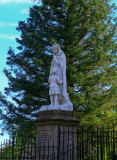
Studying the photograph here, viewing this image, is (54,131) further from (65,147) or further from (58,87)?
(58,87)

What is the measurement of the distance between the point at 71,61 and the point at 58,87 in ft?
22.6

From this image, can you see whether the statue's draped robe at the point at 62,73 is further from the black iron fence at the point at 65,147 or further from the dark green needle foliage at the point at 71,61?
the dark green needle foliage at the point at 71,61

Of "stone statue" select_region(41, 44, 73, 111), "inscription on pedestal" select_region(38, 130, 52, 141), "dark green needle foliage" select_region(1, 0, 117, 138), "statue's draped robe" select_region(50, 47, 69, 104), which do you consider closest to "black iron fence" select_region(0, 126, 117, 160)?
"inscription on pedestal" select_region(38, 130, 52, 141)

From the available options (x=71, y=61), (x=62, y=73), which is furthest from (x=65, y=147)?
(x=71, y=61)

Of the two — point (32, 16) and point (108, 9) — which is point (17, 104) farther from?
point (108, 9)

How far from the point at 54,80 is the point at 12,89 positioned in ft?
28.0

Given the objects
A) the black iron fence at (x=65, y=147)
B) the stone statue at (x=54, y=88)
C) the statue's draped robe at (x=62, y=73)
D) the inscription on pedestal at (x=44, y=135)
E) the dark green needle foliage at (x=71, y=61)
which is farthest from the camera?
the dark green needle foliage at (x=71, y=61)

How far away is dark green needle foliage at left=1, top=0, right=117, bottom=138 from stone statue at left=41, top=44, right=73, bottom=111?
16.3ft

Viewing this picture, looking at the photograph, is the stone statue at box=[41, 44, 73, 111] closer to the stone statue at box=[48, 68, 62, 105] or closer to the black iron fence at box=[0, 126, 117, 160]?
the stone statue at box=[48, 68, 62, 105]

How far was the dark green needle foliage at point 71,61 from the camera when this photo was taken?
640 inches

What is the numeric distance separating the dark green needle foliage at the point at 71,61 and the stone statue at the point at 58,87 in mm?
4968

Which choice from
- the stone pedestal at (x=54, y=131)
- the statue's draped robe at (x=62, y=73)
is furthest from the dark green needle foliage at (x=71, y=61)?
the stone pedestal at (x=54, y=131)

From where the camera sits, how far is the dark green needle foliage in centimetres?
1625

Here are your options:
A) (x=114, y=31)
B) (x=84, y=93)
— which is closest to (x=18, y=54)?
(x=84, y=93)
